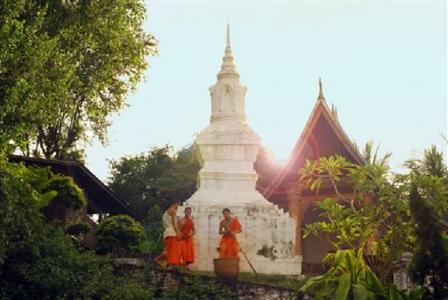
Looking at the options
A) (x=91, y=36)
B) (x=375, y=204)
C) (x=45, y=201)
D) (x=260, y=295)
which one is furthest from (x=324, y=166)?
(x=91, y=36)

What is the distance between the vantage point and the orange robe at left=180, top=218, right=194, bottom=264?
1662 centimetres

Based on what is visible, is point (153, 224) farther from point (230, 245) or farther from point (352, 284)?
point (352, 284)

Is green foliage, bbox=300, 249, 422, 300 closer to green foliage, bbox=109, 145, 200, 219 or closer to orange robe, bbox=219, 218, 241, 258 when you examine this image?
orange robe, bbox=219, 218, 241, 258

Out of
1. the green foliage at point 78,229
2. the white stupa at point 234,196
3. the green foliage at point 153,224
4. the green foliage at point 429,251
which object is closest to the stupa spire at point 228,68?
the white stupa at point 234,196

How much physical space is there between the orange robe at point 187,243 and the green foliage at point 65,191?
390cm

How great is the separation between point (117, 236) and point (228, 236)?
135 inches

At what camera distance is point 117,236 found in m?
18.9

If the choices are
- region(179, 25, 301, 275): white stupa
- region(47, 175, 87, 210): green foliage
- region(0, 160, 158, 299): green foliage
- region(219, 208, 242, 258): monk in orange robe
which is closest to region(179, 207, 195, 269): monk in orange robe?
region(219, 208, 242, 258): monk in orange robe

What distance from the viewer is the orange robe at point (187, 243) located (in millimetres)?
16625

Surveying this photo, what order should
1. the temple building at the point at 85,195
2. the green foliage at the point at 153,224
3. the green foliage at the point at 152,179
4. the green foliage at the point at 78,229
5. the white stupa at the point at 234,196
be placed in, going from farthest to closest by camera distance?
the green foliage at the point at 152,179 → the green foliage at the point at 153,224 → the temple building at the point at 85,195 → the green foliage at the point at 78,229 → the white stupa at the point at 234,196

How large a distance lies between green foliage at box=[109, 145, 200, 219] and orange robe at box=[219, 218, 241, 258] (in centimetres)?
1744

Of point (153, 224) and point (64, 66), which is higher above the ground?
point (64, 66)

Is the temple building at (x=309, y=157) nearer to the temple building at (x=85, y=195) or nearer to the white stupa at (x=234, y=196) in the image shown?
the white stupa at (x=234, y=196)

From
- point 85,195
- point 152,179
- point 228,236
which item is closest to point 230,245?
point 228,236
